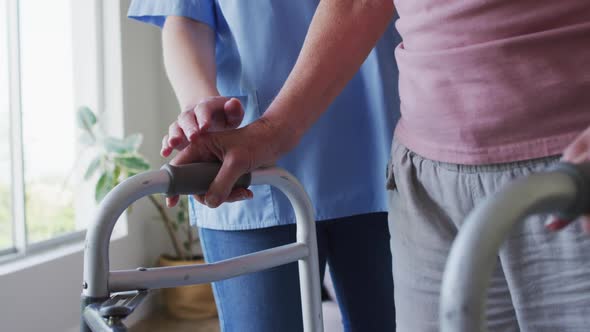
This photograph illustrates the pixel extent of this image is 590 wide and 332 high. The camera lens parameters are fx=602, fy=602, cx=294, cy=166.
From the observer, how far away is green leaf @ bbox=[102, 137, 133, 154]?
279 centimetres

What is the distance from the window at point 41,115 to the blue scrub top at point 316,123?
1.73m

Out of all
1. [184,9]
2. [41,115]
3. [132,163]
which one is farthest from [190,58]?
[41,115]

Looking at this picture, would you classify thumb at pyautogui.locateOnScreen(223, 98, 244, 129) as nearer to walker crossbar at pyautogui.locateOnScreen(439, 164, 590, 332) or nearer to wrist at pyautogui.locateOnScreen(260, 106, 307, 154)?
wrist at pyautogui.locateOnScreen(260, 106, 307, 154)

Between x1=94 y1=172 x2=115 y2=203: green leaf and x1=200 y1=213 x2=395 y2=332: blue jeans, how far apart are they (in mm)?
1798

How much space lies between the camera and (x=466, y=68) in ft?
2.15

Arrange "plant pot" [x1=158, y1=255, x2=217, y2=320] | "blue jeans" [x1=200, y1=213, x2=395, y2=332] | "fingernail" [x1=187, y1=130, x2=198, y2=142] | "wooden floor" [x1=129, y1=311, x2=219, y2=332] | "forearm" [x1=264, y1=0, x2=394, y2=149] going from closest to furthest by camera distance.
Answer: "fingernail" [x1=187, y1=130, x2=198, y2=142] < "forearm" [x1=264, y1=0, x2=394, y2=149] < "blue jeans" [x1=200, y1=213, x2=395, y2=332] < "wooden floor" [x1=129, y1=311, x2=219, y2=332] < "plant pot" [x1=158, y1=255, x2=217, y2=320]

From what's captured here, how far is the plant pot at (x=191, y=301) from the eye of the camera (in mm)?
3170

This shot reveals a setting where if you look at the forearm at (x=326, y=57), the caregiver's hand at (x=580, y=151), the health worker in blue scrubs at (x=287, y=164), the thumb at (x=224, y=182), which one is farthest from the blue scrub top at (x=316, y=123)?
the caregiver's hand at (x=580, y=151)

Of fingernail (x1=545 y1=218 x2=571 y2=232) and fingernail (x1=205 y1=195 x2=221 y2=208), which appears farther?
fingernail (x1=205 y1=195 x2=221 y2=208)

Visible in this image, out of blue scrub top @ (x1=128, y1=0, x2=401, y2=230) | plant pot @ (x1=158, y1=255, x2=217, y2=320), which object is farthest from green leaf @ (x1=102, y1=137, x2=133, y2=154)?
blue scrub top @ (x1=128, y1=0, x2=401, y2=230)

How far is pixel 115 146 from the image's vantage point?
2.80 meters

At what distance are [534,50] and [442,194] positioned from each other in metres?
0.19

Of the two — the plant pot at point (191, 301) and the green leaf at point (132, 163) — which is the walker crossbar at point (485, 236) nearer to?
the green leaf at point (132, 163)

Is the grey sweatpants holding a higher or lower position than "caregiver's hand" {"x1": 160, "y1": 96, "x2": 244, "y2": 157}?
lower
